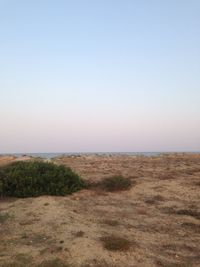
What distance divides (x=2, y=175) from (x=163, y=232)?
300 inches

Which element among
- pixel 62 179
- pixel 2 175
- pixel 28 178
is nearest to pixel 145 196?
pixel 62 179

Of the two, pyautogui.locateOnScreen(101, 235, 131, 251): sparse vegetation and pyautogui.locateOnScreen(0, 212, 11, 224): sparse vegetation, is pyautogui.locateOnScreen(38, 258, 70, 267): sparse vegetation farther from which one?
pyautogui.locateOnScreen(0, 212, 11, 224): sparse vegetation

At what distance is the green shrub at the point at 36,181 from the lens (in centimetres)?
1342

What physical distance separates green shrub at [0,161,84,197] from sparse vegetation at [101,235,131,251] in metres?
5.85

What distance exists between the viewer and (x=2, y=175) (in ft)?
46.1

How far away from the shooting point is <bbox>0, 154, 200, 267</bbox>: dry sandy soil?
274 inches

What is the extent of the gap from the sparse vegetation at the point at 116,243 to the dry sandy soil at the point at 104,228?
0.15ft

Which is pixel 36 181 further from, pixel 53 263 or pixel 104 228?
pixel 53 263

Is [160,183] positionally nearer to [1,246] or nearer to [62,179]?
[62,179]

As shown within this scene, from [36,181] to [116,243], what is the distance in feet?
22.2

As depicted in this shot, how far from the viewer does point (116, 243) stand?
7594 millimetres

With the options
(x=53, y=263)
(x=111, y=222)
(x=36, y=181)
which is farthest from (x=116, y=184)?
(x=53, y=263)

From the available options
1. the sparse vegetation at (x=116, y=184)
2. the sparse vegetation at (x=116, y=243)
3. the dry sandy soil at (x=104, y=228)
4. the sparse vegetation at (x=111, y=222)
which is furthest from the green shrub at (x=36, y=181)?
the sparse vegetation at (x=116, y=243)

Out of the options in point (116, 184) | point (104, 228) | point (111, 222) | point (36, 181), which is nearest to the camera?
point (104, 228)
